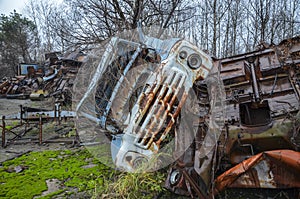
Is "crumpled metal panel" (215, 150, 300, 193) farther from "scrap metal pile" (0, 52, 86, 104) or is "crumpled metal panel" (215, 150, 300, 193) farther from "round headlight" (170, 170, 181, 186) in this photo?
"scrap metal pile" (0, 52, 86, 104)

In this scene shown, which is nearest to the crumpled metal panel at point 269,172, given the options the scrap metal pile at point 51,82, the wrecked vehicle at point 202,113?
the wrecked vehicle at point 202,113

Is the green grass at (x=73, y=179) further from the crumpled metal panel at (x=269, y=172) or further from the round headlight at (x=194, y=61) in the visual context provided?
the round headlight at (x=194, y=61)

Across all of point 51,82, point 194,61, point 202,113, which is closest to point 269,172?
point 202,113

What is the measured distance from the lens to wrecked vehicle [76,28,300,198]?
8.02 feet

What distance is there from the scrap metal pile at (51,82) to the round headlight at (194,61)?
23.8 feet

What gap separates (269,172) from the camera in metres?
2.23

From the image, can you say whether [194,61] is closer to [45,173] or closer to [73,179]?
[73,179]

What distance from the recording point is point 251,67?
365 cm

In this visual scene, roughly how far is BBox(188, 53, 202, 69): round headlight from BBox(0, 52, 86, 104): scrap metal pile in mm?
7268

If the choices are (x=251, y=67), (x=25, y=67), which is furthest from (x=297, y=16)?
(x=25, y=67)

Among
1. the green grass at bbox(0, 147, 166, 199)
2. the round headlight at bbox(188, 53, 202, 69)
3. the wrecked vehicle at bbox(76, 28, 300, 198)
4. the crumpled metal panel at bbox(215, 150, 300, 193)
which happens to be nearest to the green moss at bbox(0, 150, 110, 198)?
the green grass at bbox(0, 147, 166, 199)

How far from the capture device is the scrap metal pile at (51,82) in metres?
11.2

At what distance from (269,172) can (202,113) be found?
129 cm

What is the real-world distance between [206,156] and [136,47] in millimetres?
1858
